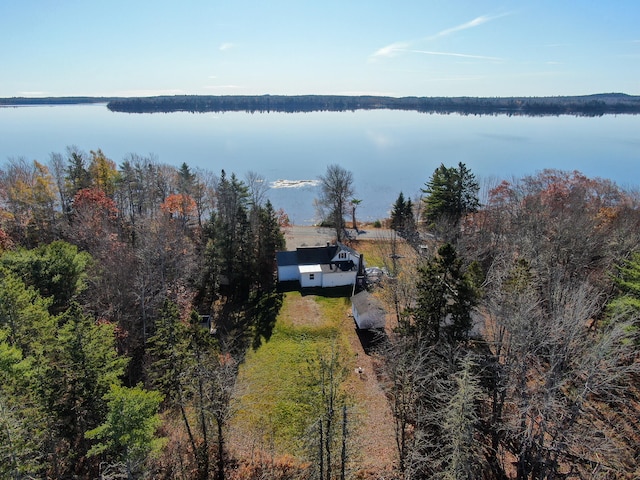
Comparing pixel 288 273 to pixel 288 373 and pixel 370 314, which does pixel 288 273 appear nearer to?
pixel 370 314

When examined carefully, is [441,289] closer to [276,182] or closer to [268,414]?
[268,414]

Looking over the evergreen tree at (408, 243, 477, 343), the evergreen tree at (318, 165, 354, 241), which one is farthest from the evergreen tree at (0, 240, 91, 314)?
the evergreen tree at (318, 165, 354, 241)

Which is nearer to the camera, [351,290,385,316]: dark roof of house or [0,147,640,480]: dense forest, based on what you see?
[0,147,640,480]: dense forest

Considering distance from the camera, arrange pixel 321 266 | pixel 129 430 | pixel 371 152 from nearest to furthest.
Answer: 1. pixel 129 430
2. pixel 321 266
3. pixel 371 152

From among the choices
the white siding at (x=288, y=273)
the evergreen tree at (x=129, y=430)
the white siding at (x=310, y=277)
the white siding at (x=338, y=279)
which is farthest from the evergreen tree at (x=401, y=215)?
the evergreen tree at (x=129, y=430)

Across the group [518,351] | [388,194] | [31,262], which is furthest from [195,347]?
[388,194]

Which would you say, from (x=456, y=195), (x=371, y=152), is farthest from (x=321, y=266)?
(x=371, y=152)

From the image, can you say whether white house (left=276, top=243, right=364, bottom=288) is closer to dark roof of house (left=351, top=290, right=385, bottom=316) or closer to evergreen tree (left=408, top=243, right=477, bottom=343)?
dark roof of house (left=351, top=290, right=385, bottom=316)
